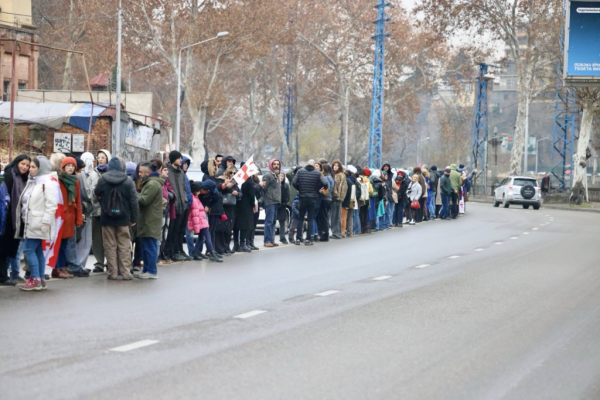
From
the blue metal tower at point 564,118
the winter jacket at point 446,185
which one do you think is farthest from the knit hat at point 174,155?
the blue metal tower at point 564,118

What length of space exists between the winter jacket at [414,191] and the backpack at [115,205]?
18.6 m

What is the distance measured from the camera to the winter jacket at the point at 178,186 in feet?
53.3

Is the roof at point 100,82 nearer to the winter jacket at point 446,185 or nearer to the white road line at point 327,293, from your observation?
the winter jacket at point 446,185

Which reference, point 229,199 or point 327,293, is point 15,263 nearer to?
point 327,293

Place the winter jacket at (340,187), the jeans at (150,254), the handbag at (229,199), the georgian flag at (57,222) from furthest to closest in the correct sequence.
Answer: the winter jacket at (340,187) → the handbag at (229,199) → the jeans at (150,254) → the georgian flag at (57,222)

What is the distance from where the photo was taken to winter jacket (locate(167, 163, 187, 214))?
53.3ft

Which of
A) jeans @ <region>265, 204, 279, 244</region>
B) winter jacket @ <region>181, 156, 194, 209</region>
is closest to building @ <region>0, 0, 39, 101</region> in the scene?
jeans @ <region>265, 204, 279, 244</region>

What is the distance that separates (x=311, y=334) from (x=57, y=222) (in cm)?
542

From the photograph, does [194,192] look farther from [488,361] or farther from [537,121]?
[537,121]

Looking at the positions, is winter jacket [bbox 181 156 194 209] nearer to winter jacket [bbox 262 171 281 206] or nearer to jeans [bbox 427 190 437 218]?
winter jacket [bbox 262 171 281 206]

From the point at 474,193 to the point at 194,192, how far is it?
53.1 m

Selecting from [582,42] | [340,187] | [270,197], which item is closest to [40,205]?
[270,197]

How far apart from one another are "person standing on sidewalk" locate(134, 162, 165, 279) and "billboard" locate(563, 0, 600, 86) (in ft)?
67.9

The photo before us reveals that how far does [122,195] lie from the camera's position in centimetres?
1380
